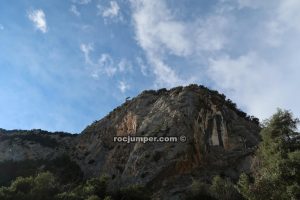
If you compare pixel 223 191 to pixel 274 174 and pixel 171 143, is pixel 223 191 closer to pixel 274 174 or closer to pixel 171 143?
pixel 274 174

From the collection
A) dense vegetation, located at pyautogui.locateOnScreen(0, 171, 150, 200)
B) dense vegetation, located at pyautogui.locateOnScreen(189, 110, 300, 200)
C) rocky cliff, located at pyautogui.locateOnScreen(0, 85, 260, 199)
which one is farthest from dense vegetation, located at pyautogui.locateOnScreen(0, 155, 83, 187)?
dense vegetation, located at pyautogui.locateOnScreen(189, 110, 300, 200)

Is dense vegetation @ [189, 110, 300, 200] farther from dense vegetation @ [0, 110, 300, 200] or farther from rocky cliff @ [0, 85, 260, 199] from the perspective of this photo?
rocky cliff @ [0, 85, 260, 199]

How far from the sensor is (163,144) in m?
77.4

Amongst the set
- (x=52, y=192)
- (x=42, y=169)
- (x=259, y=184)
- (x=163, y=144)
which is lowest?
(x=259, y=184)

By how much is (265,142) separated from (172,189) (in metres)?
17.6

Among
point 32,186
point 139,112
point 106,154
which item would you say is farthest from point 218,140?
point 32,186

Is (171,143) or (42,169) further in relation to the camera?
(42,169)

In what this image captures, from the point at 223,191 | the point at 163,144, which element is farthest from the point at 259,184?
the point at 163,144

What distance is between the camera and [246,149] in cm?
7981

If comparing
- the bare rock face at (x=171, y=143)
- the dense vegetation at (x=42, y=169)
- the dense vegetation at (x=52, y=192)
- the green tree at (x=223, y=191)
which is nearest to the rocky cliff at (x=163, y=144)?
the bare rock face at (x=171, y=143)

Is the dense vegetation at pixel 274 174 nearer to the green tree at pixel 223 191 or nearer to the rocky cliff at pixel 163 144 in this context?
the green tree at pixel 223 191

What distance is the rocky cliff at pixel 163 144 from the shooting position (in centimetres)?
7194

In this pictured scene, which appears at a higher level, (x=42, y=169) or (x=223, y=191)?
(x=42, y=169)

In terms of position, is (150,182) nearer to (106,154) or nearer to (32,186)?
(32,186)
